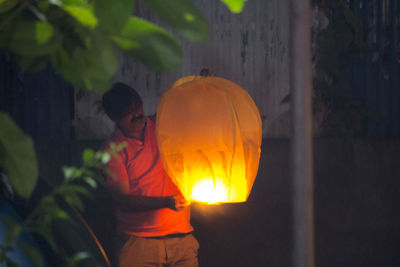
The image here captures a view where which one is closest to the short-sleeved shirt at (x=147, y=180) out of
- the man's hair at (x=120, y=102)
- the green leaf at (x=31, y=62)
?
the man's hair at (x=120, y=102)

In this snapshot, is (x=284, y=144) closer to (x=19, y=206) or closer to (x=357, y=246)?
(x=357, y=246)

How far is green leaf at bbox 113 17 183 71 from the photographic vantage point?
732 mm

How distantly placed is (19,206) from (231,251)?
292 centimetres

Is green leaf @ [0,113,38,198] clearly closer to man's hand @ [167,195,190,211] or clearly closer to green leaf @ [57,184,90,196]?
green leaf @ [57,184,90,196]

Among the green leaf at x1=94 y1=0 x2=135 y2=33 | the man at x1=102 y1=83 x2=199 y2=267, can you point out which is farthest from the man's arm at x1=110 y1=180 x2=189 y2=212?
the green leaf at x1=94 y1=0 x2=135 y2=33

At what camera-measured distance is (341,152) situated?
4969 millimetres

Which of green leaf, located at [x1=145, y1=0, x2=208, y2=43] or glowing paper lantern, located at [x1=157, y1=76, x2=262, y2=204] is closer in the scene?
green leaf, located at [x1=145, y1=0, x2=208, y2=43]

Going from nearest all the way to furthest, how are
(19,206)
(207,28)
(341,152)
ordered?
(207,28)
(19,206)
(341,152)

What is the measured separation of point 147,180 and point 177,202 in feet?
1.36

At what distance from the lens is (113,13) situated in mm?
679

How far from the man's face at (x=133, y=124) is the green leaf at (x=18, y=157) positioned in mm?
2561

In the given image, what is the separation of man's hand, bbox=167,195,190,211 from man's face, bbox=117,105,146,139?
0.55m

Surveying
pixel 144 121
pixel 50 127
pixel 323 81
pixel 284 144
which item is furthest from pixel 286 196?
pixel 50 127

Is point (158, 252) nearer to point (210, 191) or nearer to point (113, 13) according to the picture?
point (210, 191)
